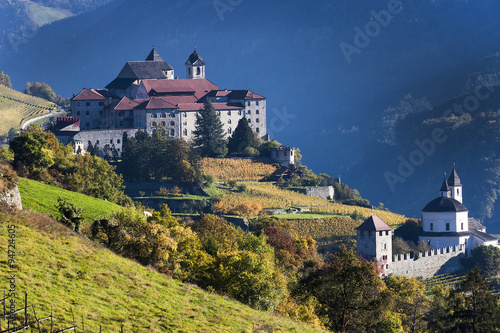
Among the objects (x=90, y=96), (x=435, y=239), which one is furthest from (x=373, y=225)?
(x=90, y=96)

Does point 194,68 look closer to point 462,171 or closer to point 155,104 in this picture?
point 155,104

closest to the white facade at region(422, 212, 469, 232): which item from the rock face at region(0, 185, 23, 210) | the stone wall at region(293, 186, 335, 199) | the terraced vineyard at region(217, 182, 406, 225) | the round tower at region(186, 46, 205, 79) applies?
the terraced vineyard at region(217, 182, 406, 225)

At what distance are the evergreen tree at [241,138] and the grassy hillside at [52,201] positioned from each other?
52.6 meters

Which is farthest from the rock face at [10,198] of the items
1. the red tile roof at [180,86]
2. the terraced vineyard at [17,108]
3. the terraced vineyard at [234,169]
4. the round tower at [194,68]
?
the round tower at [194,68]

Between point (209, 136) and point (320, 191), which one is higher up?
point (209, 136)

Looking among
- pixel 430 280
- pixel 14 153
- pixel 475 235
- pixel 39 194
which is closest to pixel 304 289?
pixel 39 194

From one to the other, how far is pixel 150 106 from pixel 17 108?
4296 cm

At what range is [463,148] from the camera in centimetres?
18712

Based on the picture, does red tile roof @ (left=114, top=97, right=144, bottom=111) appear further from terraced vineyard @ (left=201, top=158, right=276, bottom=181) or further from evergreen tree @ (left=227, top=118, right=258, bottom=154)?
evergreen tree @ (left=227, top=118, right=258, bottom=154)

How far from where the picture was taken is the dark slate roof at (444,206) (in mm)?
93562

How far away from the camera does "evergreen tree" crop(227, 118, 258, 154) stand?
10562cm

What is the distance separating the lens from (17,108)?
142 m

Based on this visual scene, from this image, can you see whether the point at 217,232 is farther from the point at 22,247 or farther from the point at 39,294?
the point at 39,294

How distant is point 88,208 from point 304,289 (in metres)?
14.4
